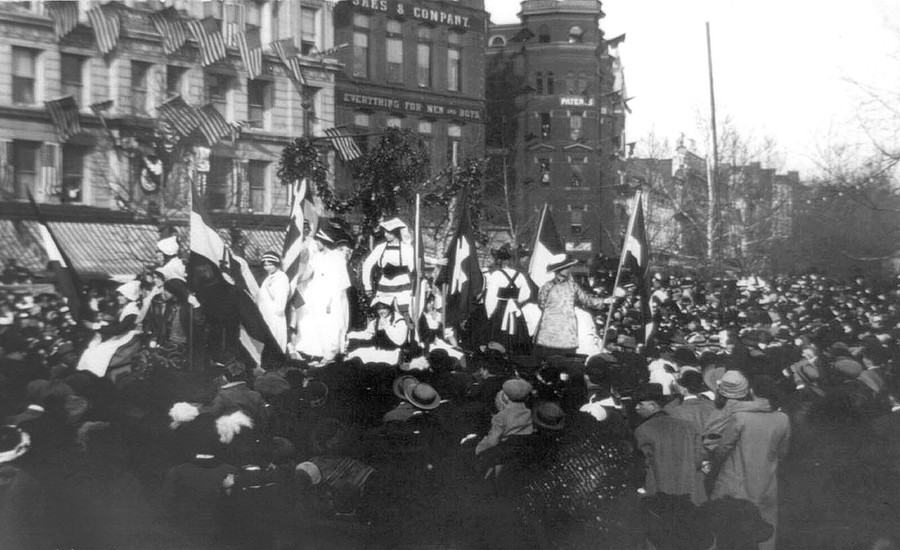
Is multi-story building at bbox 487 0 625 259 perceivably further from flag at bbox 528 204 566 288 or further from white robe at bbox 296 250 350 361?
white robe at bbox 296 250 350 361

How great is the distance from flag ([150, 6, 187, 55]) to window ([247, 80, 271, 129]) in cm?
52

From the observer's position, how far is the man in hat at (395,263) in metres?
8.53

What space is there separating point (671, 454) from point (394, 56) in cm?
371

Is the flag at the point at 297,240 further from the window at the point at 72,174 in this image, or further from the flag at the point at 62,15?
the flag at the point at 62,15

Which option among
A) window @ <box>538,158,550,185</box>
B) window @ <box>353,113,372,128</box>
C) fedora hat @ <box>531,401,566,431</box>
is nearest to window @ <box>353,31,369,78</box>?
window @ <box>353,113,372,128</box>

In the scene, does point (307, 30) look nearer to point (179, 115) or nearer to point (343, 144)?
point (343, 144)

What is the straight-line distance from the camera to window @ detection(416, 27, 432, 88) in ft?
27.2

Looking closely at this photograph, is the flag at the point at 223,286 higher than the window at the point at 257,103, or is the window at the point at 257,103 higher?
the window at the point at 257,103

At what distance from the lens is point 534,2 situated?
28.5ft

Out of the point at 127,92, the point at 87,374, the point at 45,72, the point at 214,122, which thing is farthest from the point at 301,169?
the point at 87,374

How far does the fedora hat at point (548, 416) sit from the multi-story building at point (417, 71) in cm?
258

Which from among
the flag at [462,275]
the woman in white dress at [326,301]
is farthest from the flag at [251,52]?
the flag at [462,275]

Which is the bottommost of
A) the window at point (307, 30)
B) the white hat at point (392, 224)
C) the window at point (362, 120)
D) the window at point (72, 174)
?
the white hat at point (392, 224)

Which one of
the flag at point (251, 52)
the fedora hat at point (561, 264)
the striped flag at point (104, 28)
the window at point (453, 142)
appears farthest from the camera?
the fedora hat at point (561, 264)
